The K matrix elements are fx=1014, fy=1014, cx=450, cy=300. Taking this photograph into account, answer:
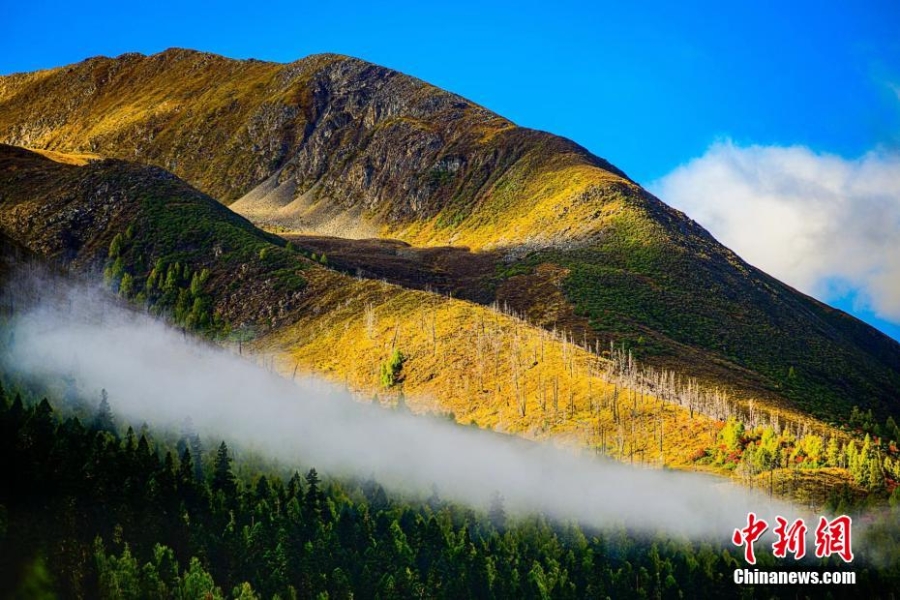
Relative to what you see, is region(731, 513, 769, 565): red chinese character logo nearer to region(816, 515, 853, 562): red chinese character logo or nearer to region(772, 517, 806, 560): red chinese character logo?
region(772, 517, 806, 560): red chinese character logo

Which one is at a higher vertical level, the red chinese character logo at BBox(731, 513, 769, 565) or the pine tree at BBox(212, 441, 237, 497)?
the pine tree at BBox(212, 441, 237, 497)

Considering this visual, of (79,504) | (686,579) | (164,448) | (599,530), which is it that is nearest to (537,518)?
(599,530)

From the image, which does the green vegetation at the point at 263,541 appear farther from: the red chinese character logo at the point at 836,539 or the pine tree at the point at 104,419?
the red chinese character logo at the point at 836,539

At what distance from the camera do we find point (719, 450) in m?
181

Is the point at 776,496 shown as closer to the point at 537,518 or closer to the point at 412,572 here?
the point at 537,518

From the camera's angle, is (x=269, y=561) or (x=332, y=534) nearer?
(x=269, y=561)

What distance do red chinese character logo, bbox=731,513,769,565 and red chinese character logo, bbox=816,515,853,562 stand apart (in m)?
8.48

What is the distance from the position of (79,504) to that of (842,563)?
117523 millimetres

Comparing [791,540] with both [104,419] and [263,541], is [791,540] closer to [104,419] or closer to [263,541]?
[263,541]

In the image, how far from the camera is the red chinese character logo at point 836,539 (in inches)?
6329

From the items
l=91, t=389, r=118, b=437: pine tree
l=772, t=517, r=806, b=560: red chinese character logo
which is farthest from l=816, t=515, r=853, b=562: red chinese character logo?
l=91, t=389, r=118, b=437: pine tree
